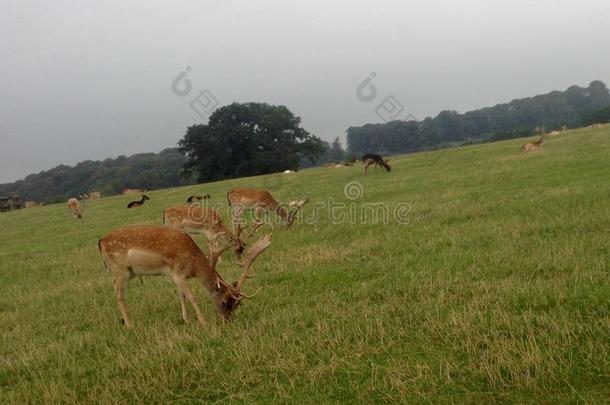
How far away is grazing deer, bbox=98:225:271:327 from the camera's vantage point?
6586 mm

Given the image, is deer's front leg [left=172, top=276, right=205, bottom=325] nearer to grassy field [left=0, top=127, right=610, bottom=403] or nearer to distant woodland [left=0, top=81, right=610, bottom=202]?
grassy field [left=0, top=127, right=610, bottom=403]

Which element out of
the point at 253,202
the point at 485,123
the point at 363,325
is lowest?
the point at 363,325

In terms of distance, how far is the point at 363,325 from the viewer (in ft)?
17.3

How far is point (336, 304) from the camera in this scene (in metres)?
6.08

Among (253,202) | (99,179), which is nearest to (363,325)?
(253,202)

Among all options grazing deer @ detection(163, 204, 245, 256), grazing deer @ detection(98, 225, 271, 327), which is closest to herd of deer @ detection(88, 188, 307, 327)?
grazing deer @ detection(98, 225, 271, 327)

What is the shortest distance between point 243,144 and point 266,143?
9.35ft

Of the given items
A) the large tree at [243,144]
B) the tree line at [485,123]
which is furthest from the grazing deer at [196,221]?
the tree line at [485,123]

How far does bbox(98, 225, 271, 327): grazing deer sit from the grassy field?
0.43 metres

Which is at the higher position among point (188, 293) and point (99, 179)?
point (99, 179)

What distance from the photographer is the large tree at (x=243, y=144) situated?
61.4 meters

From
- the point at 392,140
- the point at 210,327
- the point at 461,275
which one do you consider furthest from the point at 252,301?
the point at 392,140

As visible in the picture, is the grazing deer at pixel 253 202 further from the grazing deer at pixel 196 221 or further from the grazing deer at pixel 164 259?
the grazing deer at pixel 164 259

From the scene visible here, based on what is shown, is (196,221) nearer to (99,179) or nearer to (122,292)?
(122,292)
